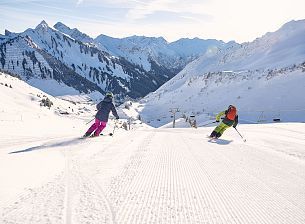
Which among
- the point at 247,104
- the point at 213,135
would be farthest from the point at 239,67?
the point at 213,135

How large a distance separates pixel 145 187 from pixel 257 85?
48.8m

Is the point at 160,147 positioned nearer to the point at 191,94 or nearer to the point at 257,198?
the point at 257,198

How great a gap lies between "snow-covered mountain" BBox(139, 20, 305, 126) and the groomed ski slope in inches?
1179

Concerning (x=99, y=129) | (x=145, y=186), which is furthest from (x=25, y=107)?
(x=145, y=186)

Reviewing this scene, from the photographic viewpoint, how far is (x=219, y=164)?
831cm

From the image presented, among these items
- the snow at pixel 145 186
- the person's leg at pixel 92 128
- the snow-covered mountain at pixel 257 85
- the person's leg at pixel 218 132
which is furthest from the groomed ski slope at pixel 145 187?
the snow-covered mountain at pixel 257 85

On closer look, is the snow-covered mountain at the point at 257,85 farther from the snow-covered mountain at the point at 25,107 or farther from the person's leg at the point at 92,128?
the person's leg at the point at 92,128

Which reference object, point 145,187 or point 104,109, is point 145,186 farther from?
point 104,109

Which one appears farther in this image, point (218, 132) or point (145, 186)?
→ point (218, 132)

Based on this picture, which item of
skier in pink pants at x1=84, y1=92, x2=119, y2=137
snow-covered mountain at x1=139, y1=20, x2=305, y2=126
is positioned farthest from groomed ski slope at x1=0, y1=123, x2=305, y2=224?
snow-covered mountain at x1=139, y1=20, x2=305, y2=126

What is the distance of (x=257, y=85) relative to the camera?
51.8 metres

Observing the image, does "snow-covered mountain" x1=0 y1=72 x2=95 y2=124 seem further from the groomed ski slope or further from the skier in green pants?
the groomed ski slope

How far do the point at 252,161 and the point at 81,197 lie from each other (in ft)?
17.1

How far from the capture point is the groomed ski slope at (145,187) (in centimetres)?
449
